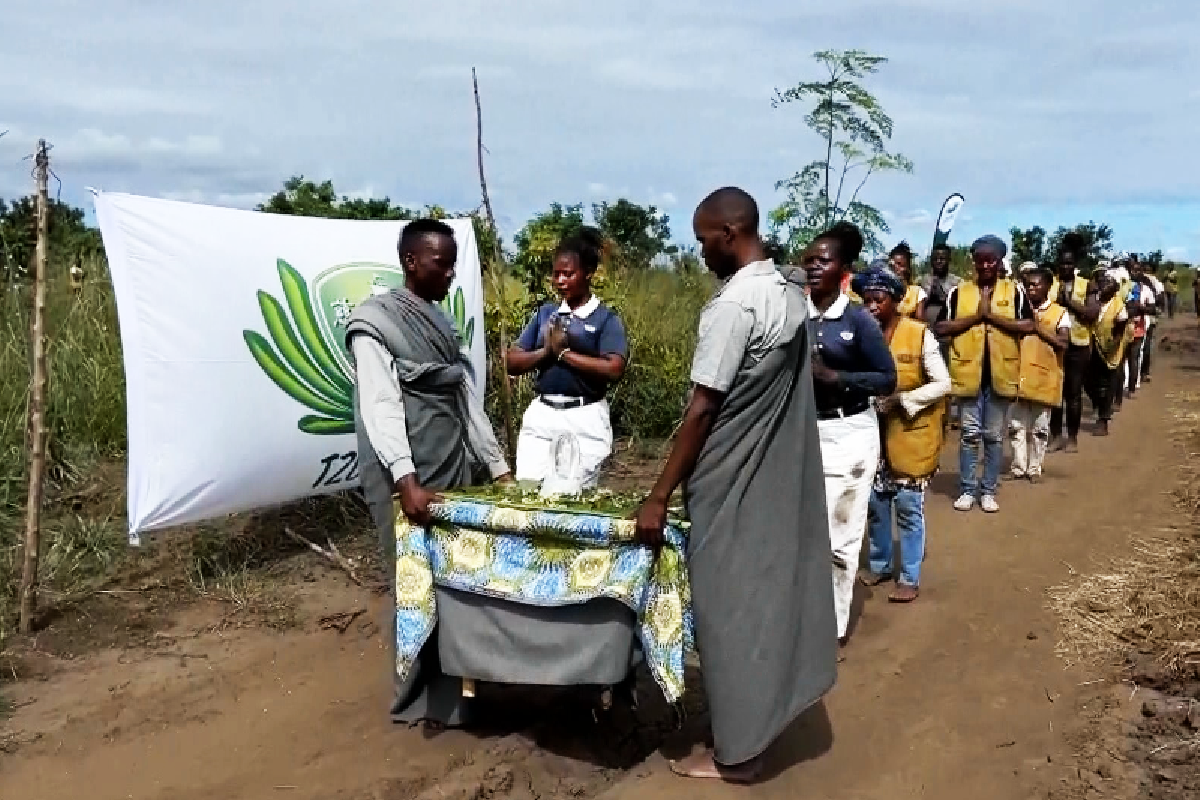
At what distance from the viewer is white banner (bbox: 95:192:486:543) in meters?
4.71

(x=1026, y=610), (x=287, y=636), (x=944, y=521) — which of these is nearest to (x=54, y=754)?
(x=287, y=636)

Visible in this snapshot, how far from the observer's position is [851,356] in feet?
14.8

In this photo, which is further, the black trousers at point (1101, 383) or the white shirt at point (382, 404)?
the black trousers at point (1101, 383)

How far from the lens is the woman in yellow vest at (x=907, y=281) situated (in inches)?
329

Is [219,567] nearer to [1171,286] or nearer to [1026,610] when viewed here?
[1026,610]

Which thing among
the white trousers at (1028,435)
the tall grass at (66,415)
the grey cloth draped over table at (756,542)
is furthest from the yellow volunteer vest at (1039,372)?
the tall grass at (66,415)

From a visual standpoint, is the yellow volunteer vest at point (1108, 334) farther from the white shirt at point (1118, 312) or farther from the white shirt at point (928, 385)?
the white shirt at point (928, 385)

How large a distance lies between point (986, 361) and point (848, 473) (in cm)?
340

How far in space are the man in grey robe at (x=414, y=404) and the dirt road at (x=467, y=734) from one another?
26 centimetres

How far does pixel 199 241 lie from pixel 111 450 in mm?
2455

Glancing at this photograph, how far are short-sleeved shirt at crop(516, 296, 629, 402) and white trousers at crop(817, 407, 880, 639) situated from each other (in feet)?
3.21

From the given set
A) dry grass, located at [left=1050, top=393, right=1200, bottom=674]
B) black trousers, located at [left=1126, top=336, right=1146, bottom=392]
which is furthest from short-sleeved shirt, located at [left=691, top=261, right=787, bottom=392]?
black trousers, located at [left=1126, top=336, right=1146, bottom=392]

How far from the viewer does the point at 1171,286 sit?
2803 cm

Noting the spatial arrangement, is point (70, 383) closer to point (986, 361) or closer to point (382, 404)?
point (382, 404)
